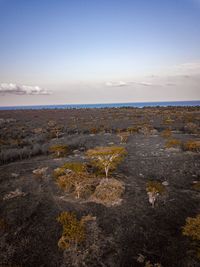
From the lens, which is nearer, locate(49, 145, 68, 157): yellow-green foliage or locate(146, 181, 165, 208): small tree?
locate(146, 181, 165, 208): small tree

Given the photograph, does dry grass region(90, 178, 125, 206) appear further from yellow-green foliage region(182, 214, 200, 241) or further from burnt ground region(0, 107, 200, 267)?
yellow-green foliage region(182, 214, 200, 241)

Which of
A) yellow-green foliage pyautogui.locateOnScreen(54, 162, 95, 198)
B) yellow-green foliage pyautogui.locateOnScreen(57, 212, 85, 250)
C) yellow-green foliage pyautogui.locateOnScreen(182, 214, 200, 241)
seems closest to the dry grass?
yellow-green foliage pyautogui.locateOnScreen(54, 162, 95, 198)

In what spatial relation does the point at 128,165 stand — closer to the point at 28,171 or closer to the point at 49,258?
the point at 28,171

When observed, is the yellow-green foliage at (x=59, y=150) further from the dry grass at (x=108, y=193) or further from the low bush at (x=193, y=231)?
the low bush at (x=193, y=231)

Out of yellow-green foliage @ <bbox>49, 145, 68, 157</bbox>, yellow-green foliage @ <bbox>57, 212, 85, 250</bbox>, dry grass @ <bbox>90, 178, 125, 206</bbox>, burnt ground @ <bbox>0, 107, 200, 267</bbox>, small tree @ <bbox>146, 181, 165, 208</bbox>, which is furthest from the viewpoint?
yellow-green foliage @ <bbox>49, 145, 68, 157</bbox>

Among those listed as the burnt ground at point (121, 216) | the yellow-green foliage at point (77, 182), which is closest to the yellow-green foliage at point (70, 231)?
the burnt ground at point (121, 216)

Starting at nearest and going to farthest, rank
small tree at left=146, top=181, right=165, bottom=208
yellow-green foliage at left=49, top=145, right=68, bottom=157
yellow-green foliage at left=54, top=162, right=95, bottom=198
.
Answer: small tree at left=146, top=181, right=165, bottom=208, yellow-green foliage at left=54, top=162, right=95, bottom=198, yellow-green foliage at left=49, top=145, right=68, bottom=157

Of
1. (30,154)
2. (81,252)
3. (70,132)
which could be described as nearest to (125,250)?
(81,252)
